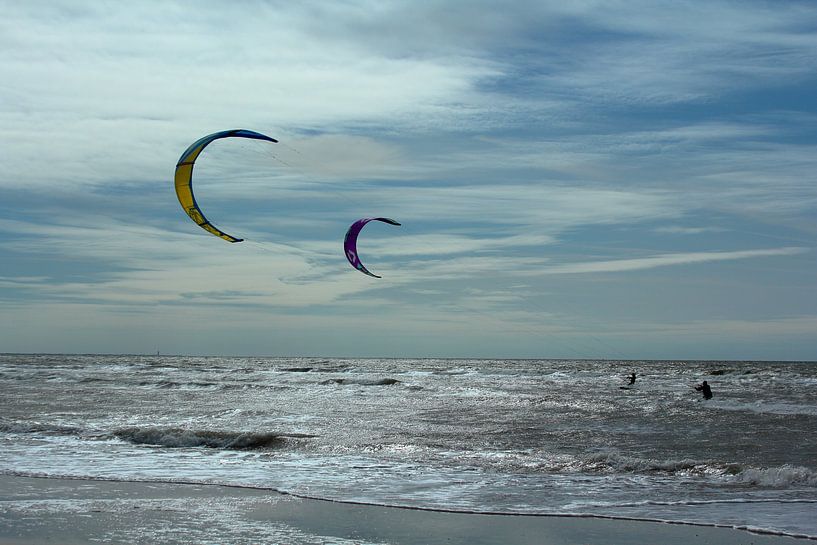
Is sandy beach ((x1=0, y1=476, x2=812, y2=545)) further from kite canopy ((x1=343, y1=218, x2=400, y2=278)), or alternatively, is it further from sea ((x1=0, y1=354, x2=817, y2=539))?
kite canopy ((x1=343, y1=218, x2=400, y2=278))

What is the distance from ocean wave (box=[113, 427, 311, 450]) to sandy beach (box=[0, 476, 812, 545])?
5.35m

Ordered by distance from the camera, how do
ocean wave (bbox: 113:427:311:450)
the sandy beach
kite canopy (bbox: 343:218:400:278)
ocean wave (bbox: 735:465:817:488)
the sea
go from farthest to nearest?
1. kite canopy (bbox: 343:218:400:278)
2. ocean wave (bbox: 113:427:311:450)
3. ocean wave (bbox: 735:465:817:488)
4. the sea
5. the sandy beach

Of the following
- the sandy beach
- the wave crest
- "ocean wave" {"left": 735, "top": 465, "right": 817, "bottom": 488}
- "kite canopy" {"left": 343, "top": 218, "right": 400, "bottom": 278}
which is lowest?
the wave crest

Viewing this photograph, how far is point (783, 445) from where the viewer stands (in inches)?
608

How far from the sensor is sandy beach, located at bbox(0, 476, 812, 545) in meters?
8.05

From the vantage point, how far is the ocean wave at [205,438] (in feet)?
51.6

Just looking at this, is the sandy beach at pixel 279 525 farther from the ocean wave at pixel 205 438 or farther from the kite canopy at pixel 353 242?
the kite canopy at pixel 353 242

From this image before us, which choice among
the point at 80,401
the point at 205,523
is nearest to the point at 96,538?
the point at 205,523

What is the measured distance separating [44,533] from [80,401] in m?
19.9

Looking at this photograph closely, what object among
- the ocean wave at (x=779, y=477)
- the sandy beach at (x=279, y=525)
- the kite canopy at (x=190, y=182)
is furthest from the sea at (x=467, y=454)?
the kite canopy at (x=190, y=182)

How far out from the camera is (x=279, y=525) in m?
8.68

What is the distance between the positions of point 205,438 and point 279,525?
26.4ft

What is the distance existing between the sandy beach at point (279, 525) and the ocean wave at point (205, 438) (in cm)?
535

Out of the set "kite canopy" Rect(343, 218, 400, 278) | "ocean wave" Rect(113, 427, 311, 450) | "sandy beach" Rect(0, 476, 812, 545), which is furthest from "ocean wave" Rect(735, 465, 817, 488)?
"kite canopy" Rect(343, 218, 400, 278)
